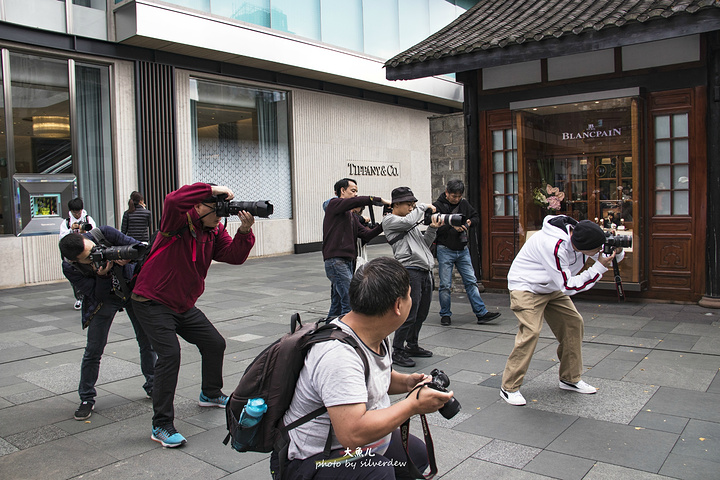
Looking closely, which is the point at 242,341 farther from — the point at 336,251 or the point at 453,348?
the point at 453,348

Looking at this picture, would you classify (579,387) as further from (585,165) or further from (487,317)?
(585,165)

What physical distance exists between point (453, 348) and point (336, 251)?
1.66m

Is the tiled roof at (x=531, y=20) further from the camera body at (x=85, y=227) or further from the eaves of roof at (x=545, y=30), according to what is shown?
the camera body at (x=85, y=227)

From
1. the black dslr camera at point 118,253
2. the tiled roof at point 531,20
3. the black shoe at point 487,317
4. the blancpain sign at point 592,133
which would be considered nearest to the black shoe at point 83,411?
the black dslr camera at point 118,253

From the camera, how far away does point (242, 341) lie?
6.93 m

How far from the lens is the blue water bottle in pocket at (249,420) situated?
6.98 feet

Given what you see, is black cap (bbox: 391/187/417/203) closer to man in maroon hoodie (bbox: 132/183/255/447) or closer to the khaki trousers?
the khaki trousers

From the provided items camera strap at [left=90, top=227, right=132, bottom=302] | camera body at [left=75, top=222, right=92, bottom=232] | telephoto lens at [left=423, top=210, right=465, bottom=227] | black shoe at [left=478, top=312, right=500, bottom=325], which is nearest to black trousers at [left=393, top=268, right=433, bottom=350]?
telephoto lens at [left=423, top=210, right=465, bottom=227]

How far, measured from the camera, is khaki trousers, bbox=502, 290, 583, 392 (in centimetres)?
456

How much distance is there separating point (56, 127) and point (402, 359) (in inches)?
406

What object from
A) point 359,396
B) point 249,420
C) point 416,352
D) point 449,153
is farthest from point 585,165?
point 249,420

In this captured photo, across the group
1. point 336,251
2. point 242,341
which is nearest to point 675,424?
point 336,251

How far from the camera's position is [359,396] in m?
2.04

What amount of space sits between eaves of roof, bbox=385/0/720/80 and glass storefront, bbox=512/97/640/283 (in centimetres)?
120
